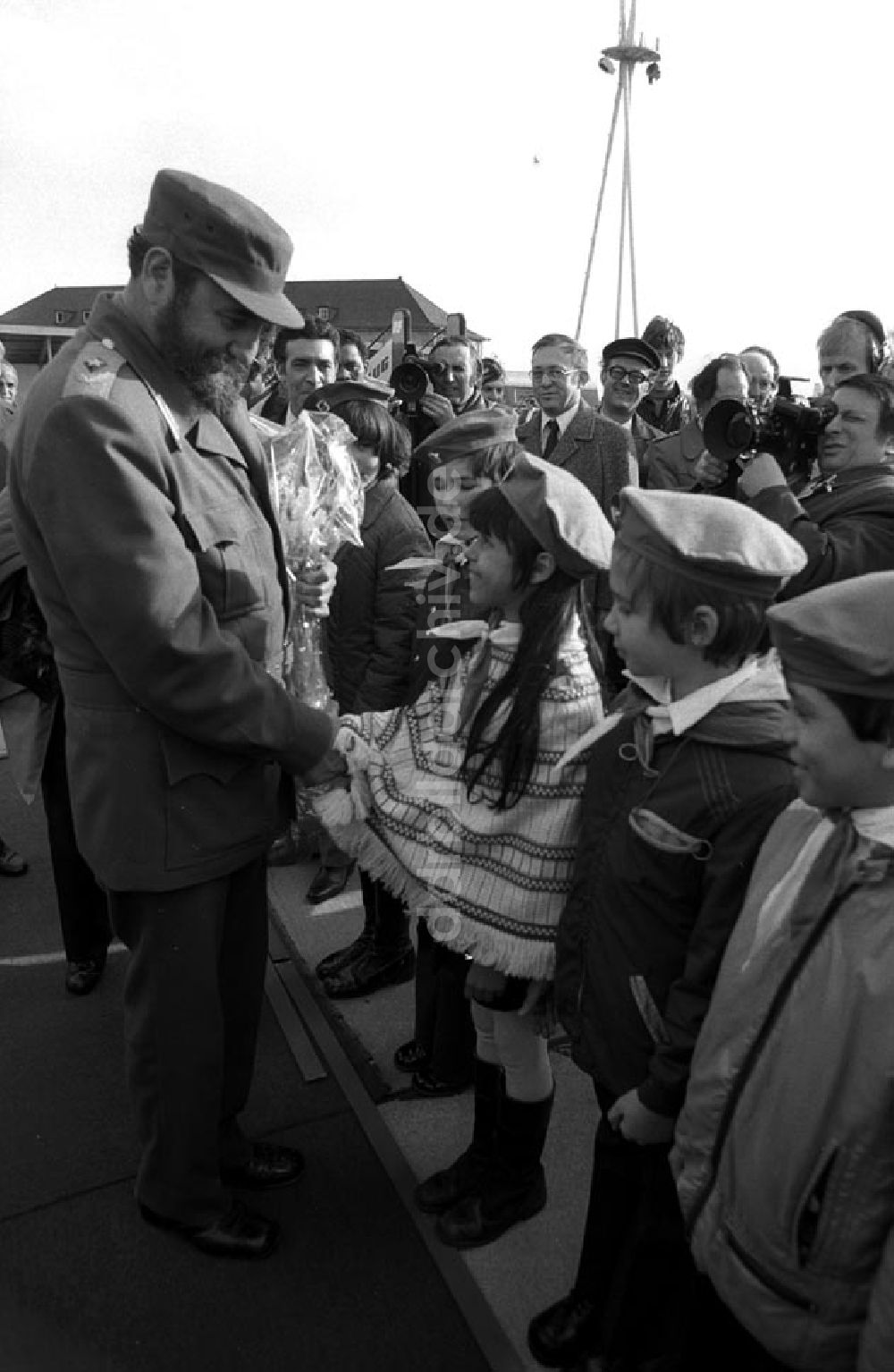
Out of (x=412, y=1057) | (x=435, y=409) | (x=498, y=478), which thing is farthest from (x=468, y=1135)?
(x=435, y=409)

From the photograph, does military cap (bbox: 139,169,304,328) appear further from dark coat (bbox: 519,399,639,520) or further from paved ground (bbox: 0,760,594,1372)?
dark coat (bbox: 519,399,639,520)

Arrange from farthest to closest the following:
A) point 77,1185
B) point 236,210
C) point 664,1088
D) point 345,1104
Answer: point 345,1104
point 77,1185
point 236,210
point 664,1088

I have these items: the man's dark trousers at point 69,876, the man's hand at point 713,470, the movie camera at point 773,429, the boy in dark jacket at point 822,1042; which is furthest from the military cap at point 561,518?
the man's dark trousers at point 69,876

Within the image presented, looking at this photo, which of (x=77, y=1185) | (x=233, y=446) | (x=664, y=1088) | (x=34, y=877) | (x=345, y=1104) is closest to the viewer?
(x=664, y=1088)

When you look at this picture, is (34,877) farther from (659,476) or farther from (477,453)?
(659,476)

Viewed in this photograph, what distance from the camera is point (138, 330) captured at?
1757 mm

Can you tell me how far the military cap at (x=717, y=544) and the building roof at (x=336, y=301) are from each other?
4872 cm

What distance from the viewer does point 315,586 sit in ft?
7.41

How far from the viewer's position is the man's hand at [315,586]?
88.7 inches

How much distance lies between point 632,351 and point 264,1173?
390cm

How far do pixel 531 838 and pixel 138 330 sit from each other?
118cm

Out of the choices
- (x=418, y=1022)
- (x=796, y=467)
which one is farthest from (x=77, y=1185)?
(x=796, y=467)

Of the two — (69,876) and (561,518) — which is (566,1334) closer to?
(561,518)

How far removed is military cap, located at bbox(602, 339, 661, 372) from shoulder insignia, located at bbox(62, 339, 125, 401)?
3413mm
